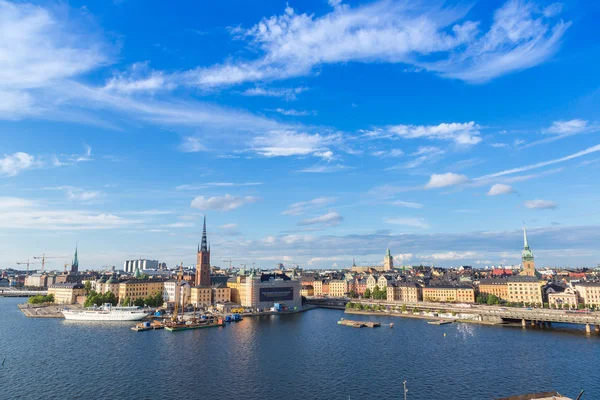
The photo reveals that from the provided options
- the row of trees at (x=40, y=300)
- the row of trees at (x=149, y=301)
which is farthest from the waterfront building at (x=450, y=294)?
the row of trees at (x=40, y=300)

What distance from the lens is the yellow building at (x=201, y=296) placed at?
130 m

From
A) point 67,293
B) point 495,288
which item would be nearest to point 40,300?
point 67,293

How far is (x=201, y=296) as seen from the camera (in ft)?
432

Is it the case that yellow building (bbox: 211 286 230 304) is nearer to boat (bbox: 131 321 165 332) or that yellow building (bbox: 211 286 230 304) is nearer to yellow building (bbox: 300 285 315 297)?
boat (bbox: 131 321 165 332)

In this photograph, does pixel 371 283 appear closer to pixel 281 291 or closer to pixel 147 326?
pixel 281 291

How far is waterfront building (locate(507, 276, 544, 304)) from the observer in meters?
133

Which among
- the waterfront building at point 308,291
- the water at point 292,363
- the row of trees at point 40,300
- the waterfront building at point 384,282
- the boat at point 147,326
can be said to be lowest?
the water at point 292,363

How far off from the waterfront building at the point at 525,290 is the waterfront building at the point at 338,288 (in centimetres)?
6554

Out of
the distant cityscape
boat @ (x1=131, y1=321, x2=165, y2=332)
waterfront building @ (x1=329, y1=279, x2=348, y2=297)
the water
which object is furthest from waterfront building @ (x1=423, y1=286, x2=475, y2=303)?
boat @ (x1=131, y1=321, x2=165, y2=332)

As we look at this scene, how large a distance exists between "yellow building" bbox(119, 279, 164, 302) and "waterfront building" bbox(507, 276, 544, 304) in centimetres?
11464

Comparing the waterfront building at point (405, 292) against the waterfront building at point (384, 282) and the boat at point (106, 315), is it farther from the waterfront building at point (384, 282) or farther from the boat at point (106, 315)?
the boat at point (106, 315)

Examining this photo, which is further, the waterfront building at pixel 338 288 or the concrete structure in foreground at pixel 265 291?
the waterfront building at pixel 338 288

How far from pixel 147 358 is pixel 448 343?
49.6m

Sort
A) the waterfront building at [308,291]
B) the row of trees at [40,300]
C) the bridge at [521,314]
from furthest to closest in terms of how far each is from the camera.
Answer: the waterfront building at [308,291]
the row of trees at [40,300]
the bridge at [521,314]
